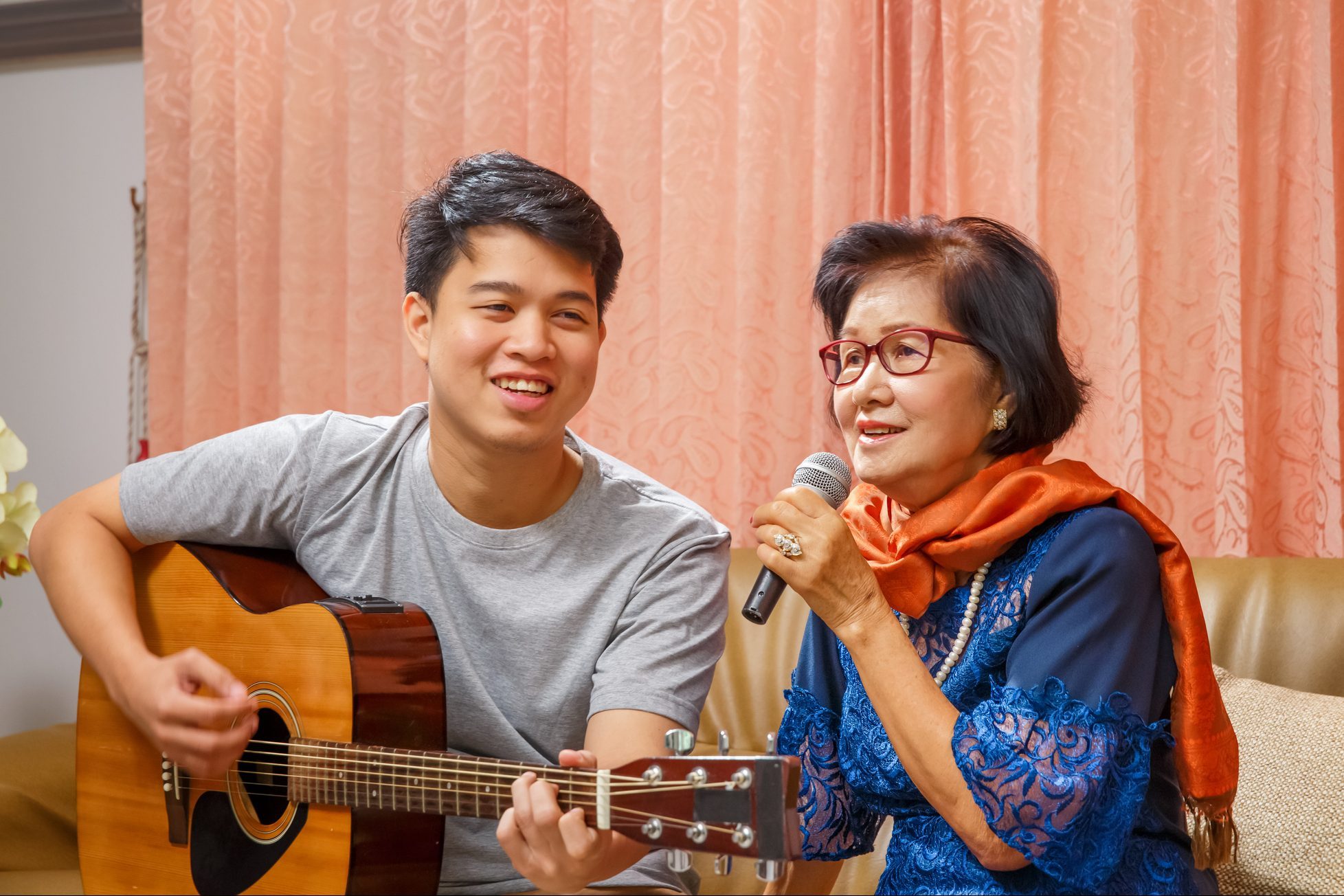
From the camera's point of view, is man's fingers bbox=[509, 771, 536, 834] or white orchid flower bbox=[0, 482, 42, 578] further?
white orchid flower bbox=[0, 482, 42, 578]

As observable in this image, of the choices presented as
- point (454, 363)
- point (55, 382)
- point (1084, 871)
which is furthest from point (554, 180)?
point (55, 382)

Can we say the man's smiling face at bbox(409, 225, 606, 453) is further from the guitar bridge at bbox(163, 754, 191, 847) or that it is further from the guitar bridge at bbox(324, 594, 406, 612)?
the guitar bridge at bbox(163, 754, 191, 847)

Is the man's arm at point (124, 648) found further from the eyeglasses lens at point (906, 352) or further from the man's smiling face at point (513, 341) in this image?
the eyeglasses lens at point (906, 352)

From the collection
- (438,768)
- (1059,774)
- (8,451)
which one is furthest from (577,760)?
(8,451)

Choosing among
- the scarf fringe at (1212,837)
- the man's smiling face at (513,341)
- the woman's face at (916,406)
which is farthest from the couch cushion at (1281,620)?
the man's smiling face at (513,341)

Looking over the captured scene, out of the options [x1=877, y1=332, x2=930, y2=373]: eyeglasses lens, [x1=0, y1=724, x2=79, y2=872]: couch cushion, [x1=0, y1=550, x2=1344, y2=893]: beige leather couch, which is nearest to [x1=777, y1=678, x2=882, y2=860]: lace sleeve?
[x1=877, y1=332, x2=930, y2=373]: eyeglasses lens

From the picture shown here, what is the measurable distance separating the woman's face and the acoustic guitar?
450mm

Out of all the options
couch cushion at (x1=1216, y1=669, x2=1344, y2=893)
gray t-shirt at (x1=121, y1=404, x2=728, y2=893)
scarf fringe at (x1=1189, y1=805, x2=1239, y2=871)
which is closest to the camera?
scarf fringe at (x1=1189, y1=805, x2=1239, y2=871)

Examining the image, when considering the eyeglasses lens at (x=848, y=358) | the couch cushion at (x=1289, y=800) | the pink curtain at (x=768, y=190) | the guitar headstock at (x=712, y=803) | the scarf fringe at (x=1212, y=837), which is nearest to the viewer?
the guitar headstock at (x=712, y=803)

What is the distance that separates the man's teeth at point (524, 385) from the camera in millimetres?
1515

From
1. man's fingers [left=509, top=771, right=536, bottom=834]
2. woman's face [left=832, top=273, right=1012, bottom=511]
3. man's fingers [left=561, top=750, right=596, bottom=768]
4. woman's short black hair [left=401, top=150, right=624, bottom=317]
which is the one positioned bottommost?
man's fingers [left=509, top=771, right=536, bottom=834]

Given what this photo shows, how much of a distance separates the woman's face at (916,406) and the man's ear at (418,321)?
614 mm

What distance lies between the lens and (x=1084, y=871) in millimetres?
1180

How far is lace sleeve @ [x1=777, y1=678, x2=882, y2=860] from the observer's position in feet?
4.75
